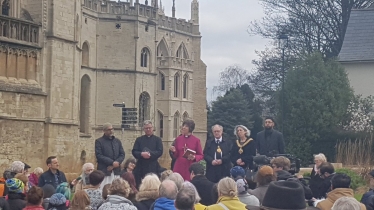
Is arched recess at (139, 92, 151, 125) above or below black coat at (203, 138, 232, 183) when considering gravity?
above

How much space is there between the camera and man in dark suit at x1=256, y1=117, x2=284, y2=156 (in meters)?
15.7

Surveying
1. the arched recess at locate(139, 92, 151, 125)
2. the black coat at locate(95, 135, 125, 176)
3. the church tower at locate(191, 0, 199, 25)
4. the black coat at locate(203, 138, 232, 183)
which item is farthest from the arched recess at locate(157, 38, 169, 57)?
the black coat at locate(95, 135, 125, 176)

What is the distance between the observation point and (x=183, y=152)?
1484 centimetres

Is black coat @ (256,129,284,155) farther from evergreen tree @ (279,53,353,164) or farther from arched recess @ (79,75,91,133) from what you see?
arched recess @ (79,75,91,133)

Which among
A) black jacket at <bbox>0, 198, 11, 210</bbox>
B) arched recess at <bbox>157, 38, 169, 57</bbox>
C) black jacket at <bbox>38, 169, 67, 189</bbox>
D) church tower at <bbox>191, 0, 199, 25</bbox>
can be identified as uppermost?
church tower at <bbox>191, 0, 199, 25</bbox>

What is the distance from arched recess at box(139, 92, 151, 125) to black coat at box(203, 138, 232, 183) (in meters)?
39.5

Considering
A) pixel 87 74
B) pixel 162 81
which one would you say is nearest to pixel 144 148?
pixel 87 74

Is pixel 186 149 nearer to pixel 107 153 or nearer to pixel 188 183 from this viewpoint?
pixel 107 153

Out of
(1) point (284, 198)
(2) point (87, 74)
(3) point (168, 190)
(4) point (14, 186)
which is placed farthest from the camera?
(2) point (87, 74)

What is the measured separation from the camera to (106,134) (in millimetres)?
14523

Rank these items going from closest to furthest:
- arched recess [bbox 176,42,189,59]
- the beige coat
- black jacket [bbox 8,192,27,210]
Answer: the beige coat
black jacket [bbox 8,192,27,210]
arched recess [bbox 176,42,189,59]

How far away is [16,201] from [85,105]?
39.5 metres

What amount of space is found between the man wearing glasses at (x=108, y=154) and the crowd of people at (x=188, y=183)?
0.02 meters

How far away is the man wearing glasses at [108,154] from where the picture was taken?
1423cm
